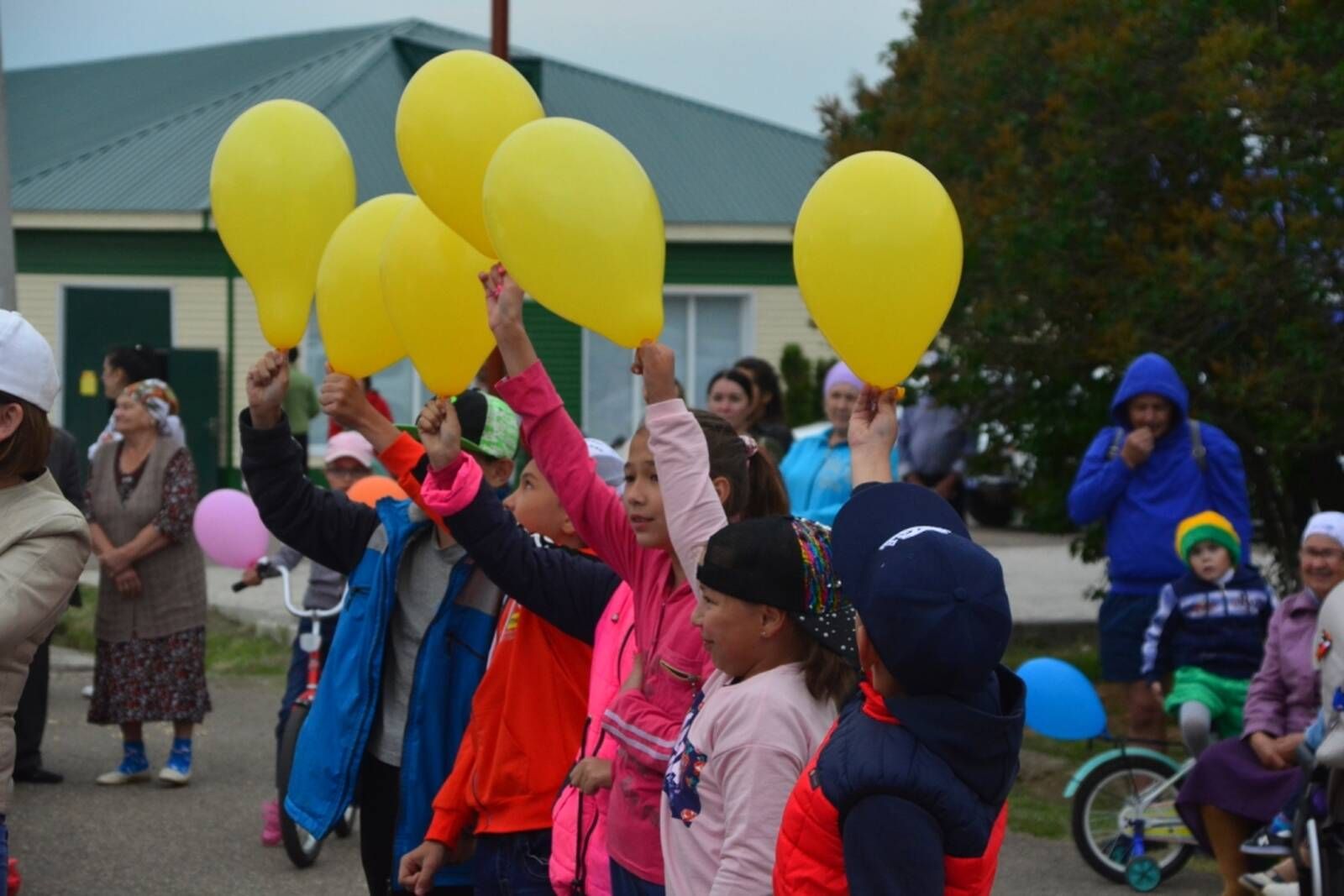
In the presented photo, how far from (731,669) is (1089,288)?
269 inches

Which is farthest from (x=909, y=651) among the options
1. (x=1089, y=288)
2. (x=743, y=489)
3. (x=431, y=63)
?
(x=1089, y=288)

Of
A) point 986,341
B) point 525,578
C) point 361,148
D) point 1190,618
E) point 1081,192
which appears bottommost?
point 1190,618

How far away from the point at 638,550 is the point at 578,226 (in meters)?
0.75

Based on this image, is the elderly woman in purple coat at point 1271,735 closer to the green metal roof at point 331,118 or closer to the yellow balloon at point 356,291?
the yellow balloon at point 356,291

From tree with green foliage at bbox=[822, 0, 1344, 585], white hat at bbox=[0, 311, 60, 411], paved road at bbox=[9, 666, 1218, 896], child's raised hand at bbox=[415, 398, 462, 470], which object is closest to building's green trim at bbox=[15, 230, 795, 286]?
tree with green foliage at bbox=[822, 0, 1344, 585]

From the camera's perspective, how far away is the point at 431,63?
432 cm

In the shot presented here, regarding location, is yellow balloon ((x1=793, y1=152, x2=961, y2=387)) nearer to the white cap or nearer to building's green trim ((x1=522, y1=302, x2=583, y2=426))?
the white cap

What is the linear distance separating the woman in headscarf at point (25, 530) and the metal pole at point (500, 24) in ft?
33.1

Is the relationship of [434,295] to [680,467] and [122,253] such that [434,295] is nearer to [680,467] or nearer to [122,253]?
[680,467]

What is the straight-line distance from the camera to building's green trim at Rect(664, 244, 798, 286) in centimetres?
2341

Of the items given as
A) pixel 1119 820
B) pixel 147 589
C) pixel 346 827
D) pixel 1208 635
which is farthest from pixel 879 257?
pixel 147 589

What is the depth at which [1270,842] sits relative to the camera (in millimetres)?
6449

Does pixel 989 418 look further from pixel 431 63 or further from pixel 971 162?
pixel 431 63

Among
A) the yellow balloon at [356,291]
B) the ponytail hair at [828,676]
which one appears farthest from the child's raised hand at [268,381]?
the ponytail hair at [828,676]
